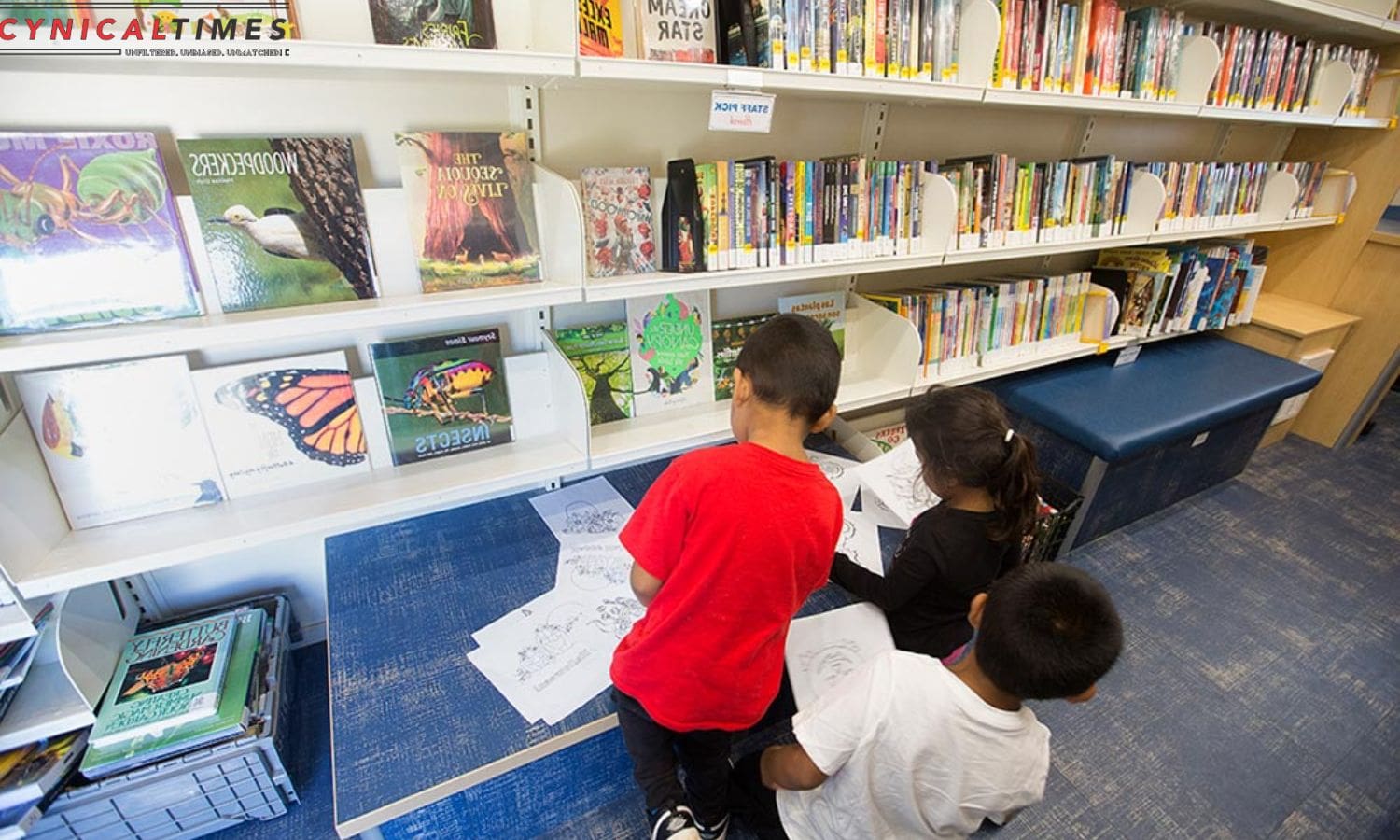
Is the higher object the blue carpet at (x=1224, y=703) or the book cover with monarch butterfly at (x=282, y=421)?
the book cover with monarch butterfly at (x=282, y=421)

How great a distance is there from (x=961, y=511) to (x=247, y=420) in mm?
1509

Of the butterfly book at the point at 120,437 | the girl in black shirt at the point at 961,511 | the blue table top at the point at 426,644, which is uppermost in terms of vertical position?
the butterfly book at the point at 120,437

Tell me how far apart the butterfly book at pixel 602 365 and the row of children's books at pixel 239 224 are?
24 centimetres

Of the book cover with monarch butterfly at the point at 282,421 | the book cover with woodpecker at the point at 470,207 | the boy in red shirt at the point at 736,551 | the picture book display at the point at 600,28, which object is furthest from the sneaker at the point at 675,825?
the picture book display at the point at 600,28

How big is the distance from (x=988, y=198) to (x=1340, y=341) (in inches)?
110

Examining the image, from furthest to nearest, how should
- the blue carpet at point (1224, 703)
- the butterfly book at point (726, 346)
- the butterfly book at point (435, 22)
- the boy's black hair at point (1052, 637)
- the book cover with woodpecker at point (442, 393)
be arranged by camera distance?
the butterfly book at point (726, 346), the blue carpet at point (1224, 703), the book cover with woodpecker at point (442, 393), the butterfly book at point (435, 22), the boy's black hair at point (1052, 637)

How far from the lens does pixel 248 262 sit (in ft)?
3.62

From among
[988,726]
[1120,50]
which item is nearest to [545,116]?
→ [988,726]

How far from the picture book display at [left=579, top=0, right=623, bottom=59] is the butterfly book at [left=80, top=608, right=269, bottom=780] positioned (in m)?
1.53

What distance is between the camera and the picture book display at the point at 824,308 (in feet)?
5.88

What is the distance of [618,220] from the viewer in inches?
55.2

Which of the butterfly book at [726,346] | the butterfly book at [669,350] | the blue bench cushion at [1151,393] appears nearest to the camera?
the butterfly book at [669,350]

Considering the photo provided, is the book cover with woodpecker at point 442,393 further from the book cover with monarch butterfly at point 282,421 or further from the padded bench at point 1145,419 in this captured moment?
the padded bench at point 1145,419

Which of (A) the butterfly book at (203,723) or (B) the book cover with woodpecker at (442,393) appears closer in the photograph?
(A) the butterfly book at (203,723)
